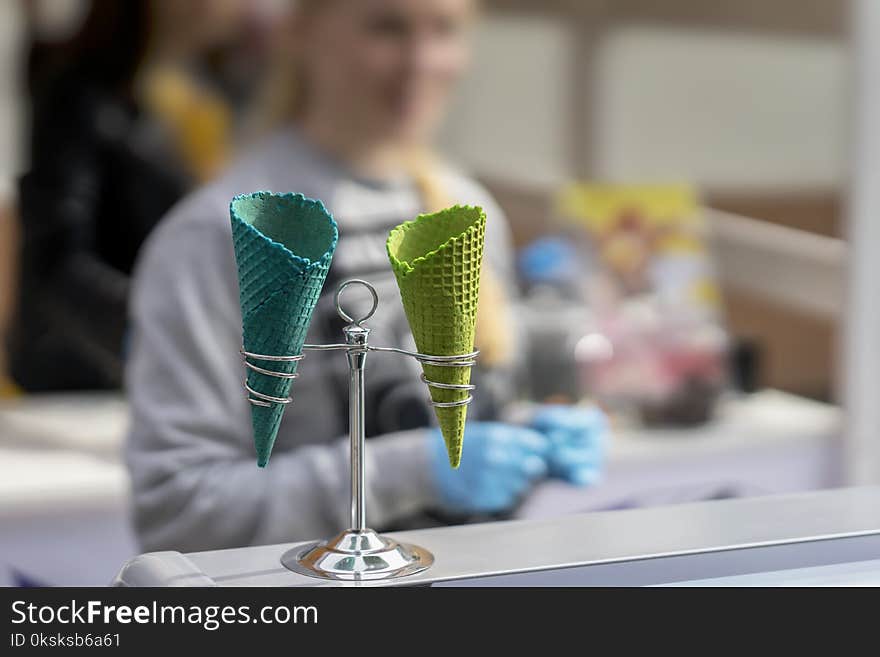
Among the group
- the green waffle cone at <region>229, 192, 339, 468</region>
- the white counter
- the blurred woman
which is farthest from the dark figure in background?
the green waffle cone at <region>229, 192, 339, 468</region>

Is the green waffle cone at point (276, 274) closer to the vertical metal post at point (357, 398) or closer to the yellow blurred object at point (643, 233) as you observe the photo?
the vertical metal post at point (357, 398)

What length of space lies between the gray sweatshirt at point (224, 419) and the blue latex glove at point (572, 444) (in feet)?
0.54

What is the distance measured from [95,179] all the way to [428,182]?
2.92 feet

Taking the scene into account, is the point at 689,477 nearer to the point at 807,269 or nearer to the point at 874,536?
the point at 807,269

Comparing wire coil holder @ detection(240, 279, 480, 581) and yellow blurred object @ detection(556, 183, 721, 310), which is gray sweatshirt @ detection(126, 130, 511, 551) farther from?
yellow blurred object @ detection(556, 183, 721, 310)

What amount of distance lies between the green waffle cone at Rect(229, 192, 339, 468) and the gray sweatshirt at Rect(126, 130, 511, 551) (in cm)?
64

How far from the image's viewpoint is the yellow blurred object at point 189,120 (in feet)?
8.02

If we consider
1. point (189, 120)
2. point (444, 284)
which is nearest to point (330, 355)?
point (444, 284)

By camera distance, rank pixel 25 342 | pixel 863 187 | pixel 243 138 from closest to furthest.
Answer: pixel 863 187 < pixel 25 342 < pixel 243 138

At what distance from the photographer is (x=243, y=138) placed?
9.11ft

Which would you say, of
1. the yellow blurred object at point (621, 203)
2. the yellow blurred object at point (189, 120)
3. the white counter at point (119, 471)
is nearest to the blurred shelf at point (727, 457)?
the white counter at point (119, 471)

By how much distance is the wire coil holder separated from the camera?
655mm
